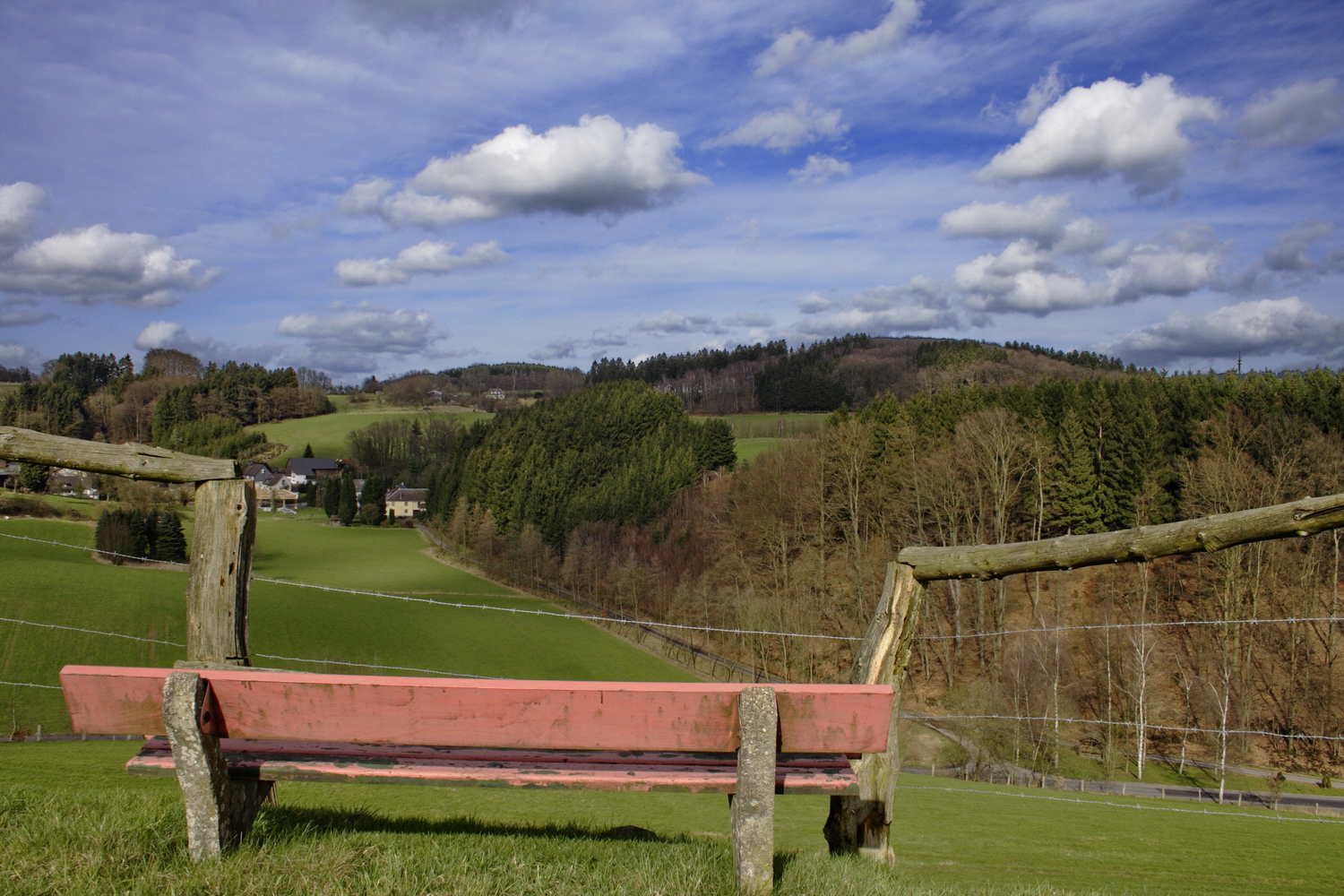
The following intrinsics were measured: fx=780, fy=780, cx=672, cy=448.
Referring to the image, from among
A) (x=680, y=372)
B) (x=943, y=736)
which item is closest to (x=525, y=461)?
(x=943, y=736)

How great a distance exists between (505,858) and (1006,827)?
929 centimetres

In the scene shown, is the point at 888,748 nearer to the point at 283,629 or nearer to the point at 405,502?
the point at 283,629

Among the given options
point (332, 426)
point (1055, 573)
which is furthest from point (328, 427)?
point (1055, 573)

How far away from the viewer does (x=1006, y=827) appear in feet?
35.0

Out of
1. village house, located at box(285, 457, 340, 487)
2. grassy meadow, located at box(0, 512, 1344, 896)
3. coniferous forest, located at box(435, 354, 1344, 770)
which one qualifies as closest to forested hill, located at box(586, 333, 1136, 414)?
coniferous forest, located at box(435, 354, 1344, 770)

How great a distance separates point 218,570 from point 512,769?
304 centimetres

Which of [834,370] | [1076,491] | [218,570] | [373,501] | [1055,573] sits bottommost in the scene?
[373,501]

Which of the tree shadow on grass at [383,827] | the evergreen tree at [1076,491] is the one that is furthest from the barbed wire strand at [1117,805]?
the evergreen tree at [1076,491]

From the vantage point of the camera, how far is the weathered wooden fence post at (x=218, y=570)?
544 centimetres

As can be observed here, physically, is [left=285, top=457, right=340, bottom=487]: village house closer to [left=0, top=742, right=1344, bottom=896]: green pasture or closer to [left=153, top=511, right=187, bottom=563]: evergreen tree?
[left=153, top=511, right=187, bottom=563]: evergreen tree

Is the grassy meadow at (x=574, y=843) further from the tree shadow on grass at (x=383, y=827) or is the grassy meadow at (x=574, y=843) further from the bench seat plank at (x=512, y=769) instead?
the bench seat plank at (x=512, y=769)

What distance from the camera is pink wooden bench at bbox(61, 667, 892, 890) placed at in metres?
3.44

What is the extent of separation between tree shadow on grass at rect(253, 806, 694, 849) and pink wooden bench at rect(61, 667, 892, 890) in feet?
1.70

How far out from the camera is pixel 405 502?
109938 millimetres
